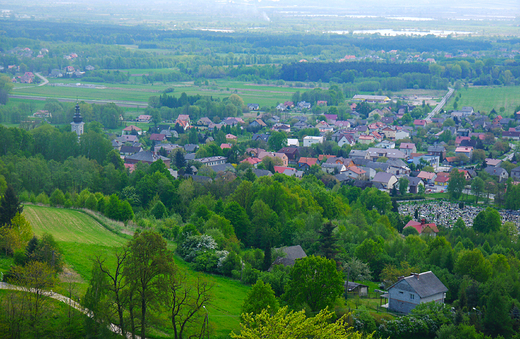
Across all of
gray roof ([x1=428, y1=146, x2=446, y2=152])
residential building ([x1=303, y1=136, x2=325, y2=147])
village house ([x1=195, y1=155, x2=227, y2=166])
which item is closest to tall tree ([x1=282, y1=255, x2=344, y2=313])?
village house ([x1=195, y1=155, x2=227, y2=166])

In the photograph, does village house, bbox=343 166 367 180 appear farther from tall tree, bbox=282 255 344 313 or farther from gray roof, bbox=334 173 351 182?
tall tree, bbox=282 255 344 313

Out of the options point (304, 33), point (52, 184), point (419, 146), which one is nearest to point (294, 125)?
point (419, 146)

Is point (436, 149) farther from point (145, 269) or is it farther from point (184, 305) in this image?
point (145, 269)

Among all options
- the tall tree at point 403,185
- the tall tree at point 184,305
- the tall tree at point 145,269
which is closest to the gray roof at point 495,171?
the tall tree at point 403,185

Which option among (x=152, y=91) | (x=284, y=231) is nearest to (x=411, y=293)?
(x=284, y=231)

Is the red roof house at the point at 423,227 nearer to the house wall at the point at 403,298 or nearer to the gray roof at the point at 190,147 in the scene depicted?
the house wall at the point at 403,298

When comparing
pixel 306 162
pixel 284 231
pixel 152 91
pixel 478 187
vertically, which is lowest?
pixel 152 91
